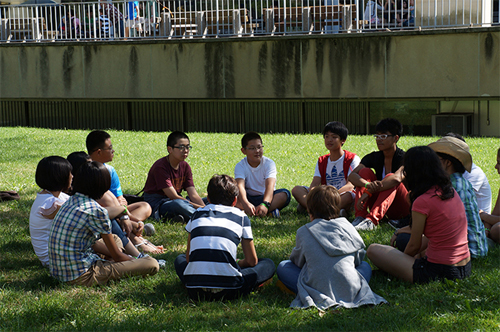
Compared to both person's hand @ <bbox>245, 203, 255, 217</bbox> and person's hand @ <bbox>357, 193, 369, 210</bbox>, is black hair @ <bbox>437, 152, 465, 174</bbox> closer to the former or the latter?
person's hand @ <bbox>357, 193, 369, 210</bbox>

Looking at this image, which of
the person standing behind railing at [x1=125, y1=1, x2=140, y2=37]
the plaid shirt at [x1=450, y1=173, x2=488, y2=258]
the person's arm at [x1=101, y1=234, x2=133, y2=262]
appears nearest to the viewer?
the person's arm at [x1=101, y1=234, x2=133, y2=262]

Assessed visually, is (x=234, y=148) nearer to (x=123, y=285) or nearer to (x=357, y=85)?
(x=357, y=85)

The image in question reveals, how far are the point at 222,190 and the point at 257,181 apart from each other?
11.4 ft

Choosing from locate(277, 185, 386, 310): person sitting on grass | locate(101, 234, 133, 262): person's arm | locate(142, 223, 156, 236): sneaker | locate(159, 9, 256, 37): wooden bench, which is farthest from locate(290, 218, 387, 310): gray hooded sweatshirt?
locate(159, 9, 256, 37): wooden bench

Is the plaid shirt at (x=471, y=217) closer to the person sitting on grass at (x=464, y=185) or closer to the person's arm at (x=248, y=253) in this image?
the person sitting on grass at (x=464, y=185)

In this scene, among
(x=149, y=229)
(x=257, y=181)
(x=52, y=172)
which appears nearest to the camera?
(x=52, y=172)

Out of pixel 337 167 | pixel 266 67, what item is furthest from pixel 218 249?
pixel 266 67

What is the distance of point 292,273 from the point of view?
4.55 metres

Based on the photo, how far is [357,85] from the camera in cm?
1644

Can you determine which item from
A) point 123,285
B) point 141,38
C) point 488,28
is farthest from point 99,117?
point 123,285

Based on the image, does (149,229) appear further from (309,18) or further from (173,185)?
(309,18)

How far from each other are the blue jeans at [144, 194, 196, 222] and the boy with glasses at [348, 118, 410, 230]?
7.16 ft

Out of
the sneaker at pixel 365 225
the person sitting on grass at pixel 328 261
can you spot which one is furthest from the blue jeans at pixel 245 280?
the sneaker at pixel 365 225

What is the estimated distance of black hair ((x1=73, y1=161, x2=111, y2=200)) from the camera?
461 centimetres
